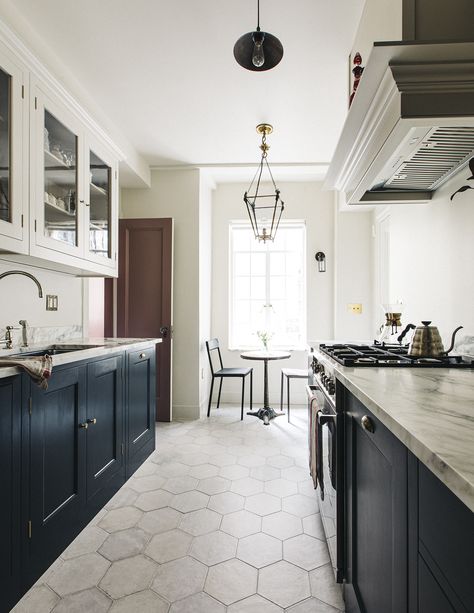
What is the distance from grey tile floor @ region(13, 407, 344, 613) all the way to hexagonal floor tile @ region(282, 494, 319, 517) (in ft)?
0.03

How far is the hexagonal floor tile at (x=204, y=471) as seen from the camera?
2725 mm

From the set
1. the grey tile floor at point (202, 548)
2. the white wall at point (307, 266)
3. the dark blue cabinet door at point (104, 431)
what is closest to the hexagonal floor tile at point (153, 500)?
the grey tile floor at point (202, 548)

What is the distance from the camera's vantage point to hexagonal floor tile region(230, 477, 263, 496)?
2467 mm

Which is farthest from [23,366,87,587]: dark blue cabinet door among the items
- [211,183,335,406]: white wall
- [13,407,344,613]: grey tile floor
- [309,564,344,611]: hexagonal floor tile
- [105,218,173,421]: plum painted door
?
[211,183,335,406]: white wall

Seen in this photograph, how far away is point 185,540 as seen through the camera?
1940mm

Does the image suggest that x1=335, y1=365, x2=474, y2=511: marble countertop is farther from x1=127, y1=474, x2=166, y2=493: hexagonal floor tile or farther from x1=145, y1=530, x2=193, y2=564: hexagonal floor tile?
x1=127, y1=474, x2=166, y2=493: hexagonal floor tile

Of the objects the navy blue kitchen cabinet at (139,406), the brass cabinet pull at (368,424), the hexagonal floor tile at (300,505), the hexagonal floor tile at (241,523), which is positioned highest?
the brass cabinet pull at (368,424)

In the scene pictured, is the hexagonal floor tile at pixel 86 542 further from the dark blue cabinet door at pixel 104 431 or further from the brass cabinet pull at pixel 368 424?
the brass cabinet pull at pixel 368 424

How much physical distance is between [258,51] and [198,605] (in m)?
2.42

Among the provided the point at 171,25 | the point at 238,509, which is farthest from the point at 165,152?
the point at 238,509

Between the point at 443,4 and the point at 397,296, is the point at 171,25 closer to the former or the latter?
the point at 443,4

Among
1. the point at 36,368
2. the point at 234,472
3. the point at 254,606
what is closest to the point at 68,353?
the point at 36,368

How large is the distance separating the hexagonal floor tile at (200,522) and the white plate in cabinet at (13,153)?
1.66 metres

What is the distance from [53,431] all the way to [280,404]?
11.1ft
